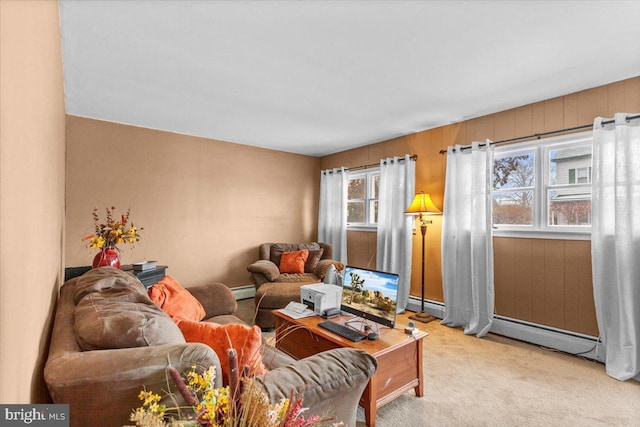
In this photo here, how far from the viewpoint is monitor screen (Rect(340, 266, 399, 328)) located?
7.17ft

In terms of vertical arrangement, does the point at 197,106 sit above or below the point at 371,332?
above

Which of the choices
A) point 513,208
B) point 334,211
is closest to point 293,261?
point 334,211

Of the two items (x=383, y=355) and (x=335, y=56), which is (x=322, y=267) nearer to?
(x=383, y=355)

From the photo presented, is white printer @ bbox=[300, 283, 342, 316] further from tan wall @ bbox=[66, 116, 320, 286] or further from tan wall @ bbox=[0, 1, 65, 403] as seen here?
tan wall @ bbox=[66, 116, 320, 286]

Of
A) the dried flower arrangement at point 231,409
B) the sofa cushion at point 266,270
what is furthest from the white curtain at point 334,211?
the dried flower arrangement at point 231,409

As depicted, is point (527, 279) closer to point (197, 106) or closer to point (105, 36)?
point (197, 106)

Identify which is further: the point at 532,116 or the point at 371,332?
the point at 532,116

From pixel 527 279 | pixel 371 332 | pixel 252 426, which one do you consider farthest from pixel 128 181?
pixel 527 279

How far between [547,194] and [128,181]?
4769mm

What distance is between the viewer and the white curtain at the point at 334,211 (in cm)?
529

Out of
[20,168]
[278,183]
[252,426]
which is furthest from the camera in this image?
[278,183]

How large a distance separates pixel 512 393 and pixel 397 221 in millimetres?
2441

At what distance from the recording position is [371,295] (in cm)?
228

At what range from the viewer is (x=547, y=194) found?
322 centimetres
